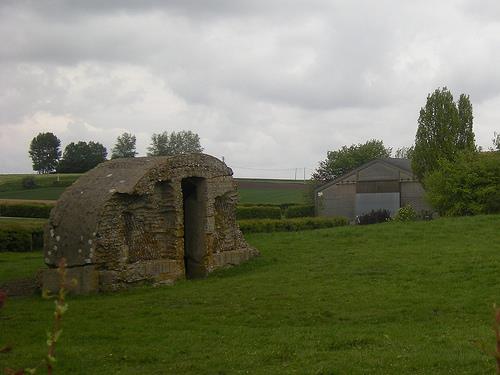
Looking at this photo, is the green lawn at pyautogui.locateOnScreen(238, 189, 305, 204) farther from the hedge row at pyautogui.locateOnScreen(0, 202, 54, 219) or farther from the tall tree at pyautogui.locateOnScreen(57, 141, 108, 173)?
the hedge row at pyautogui.locateOnScreen(0, 202, 54, 219)

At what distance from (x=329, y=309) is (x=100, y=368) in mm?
5683

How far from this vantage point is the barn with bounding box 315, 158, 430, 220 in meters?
59.2

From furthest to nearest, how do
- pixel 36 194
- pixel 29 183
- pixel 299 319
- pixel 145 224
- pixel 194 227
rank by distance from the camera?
pixel 29 183 < pixel 36 194 < pixel 194 227 < pixel 145 224 < pixel 299 319

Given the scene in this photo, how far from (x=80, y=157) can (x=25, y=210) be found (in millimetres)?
36403

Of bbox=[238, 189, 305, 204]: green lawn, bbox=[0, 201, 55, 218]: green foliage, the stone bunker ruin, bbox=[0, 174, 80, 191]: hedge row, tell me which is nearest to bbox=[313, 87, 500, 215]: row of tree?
bbox=[238, 189, 305, 204]: green lawn

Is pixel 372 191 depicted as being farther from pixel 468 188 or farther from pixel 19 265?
pixel 19 265

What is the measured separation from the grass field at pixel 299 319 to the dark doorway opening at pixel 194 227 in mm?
990

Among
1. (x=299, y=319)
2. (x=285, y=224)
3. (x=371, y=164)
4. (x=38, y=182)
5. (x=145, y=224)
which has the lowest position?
(x=299, y=319)

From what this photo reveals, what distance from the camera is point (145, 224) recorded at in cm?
2053

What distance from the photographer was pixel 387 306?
14.9 meters

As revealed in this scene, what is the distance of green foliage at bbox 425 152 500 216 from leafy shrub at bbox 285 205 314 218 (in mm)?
18980

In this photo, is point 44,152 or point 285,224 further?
point 44,152

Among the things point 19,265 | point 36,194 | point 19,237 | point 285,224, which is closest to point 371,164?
Answer: point 285,224

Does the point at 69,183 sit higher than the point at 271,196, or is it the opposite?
the point at 69,183
